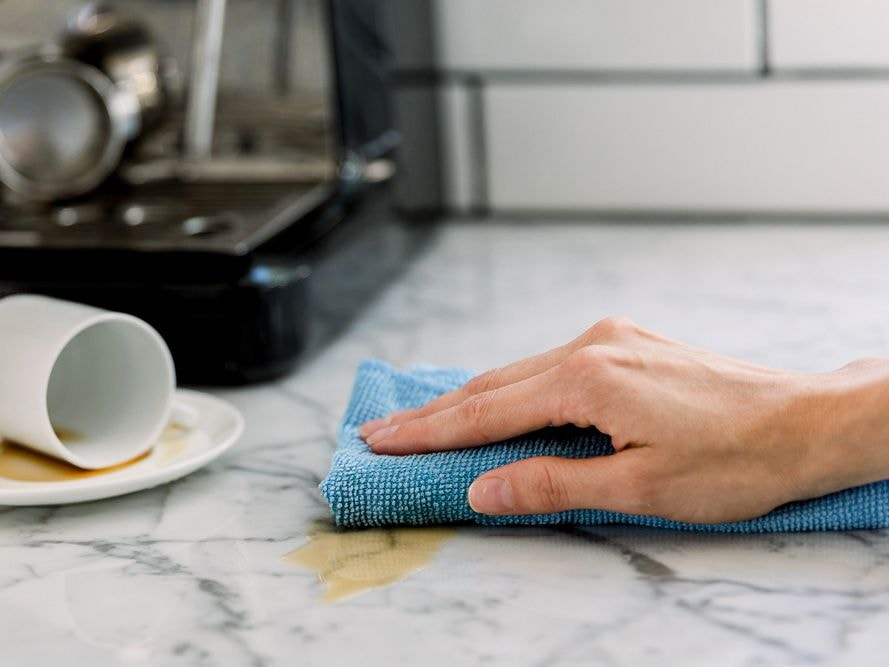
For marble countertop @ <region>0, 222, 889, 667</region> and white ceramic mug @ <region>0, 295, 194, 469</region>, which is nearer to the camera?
marble countertop @ <region>0, 222, 889, 667</region>

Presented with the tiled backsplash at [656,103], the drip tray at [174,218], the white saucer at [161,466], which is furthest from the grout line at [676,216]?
the white saucer at [161,466]

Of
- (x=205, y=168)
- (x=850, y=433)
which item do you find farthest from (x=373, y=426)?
Result: (x=205, y=168)

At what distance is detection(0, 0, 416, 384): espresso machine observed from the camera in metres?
0.84

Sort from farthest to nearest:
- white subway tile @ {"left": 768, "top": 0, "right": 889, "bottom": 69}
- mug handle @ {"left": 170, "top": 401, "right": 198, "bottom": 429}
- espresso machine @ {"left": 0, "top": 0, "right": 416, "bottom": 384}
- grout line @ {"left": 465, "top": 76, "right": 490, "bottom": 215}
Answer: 1. grout line @ {"left": 465, "top": 76, "right": 490, "bottom": 215}
2. white subway tile @ {"left": 768, "top": 0, "right": 889, "bottom": 69}
3. espresso machine @ {"left": 0, "top": 0, "right": 416, "bottom": 384}
4. mug handle @ {"left": 170, "top": 401, "right": 198, "bottom": 429}

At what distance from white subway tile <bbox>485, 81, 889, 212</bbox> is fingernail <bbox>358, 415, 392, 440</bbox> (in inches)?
25.6

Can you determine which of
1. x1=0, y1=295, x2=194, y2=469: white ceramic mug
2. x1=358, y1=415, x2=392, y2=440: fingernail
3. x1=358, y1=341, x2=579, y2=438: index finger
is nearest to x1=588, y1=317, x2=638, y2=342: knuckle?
x1=358, y1=341, x2=579, y2=438: index finger

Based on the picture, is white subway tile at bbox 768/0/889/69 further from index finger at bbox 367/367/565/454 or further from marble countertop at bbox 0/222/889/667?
index finger at bbox 367/367/565/454

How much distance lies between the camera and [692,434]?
566 millimetres

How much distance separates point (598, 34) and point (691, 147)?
0.14 m

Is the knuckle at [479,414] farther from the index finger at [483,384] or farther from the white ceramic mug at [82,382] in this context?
the white ceramic mug at [82,382]

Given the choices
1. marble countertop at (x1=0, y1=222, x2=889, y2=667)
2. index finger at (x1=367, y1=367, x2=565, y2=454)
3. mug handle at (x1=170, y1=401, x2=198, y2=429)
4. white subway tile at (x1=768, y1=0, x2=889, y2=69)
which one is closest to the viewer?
marble countertop at (x1=0, y1=222, x2=889, y2=667)

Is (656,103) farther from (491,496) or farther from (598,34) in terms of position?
(491,496)

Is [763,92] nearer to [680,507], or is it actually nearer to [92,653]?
[680,507]

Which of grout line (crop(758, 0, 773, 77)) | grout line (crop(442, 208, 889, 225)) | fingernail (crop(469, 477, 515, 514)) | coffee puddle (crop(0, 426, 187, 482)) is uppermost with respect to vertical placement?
grout line (crop(758, 0, 773, 77))
